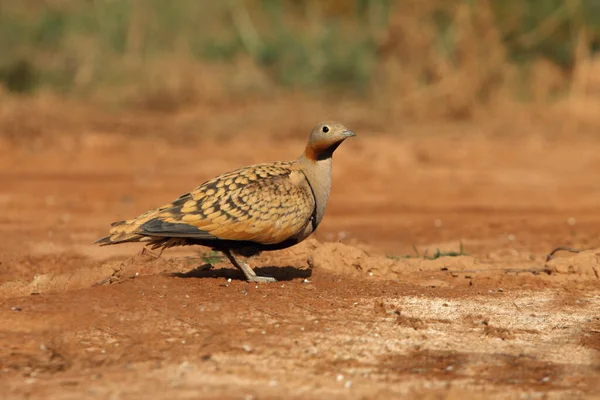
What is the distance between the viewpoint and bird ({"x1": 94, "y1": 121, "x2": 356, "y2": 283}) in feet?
21.4

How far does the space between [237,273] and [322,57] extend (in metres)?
12.9

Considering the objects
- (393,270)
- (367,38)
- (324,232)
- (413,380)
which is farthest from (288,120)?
(413,380)

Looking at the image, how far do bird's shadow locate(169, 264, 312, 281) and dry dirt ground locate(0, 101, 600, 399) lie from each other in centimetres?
2

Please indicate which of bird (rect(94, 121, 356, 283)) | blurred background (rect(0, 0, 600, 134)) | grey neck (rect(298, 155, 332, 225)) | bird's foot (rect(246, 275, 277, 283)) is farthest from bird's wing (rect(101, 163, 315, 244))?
blurred background (rect(0, 0, 600, 134))

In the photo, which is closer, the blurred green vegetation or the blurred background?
the blurred background

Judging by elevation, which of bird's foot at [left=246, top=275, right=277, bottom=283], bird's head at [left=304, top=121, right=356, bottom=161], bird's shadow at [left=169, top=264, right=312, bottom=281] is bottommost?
bird's shadow at [left=169, top=264, right=312, bottom=281]

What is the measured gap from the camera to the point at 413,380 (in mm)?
5070

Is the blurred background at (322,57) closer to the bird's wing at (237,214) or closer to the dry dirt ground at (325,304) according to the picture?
the dry dirt ground at (325,304)

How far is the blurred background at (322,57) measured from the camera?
17.5 meters

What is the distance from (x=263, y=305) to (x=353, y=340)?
0.82m

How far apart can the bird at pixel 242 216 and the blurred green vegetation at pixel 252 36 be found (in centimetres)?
1110

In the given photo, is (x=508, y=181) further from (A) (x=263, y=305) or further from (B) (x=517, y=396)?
(B) (x=517, y=396)

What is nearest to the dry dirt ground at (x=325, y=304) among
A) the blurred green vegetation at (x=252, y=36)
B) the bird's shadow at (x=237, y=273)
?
the bird's shadow at (x=237, y=273)

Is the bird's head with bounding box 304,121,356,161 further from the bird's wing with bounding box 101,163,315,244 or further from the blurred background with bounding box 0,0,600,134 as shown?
the blurred background with bounding box 0,0,600,134
